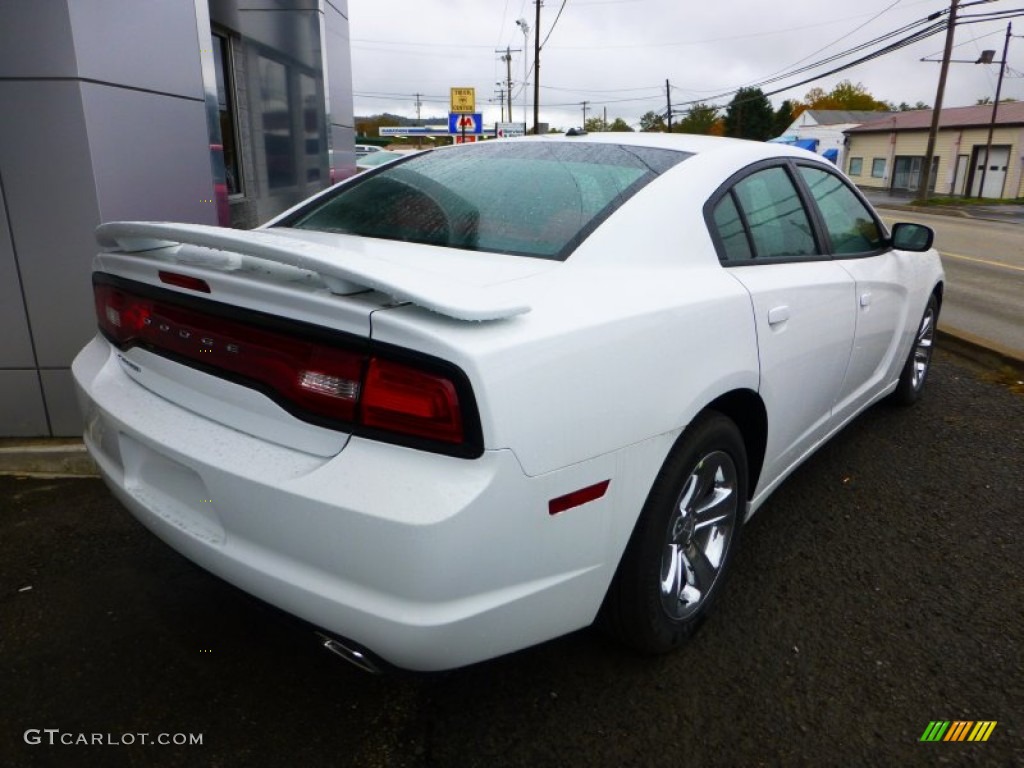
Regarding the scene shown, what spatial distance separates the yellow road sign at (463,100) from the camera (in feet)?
77.5

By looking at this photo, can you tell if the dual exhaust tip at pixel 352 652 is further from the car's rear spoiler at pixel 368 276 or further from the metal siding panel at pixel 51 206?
the metal siding panel at pixel 51 206

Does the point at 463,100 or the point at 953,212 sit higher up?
the point at 463,100

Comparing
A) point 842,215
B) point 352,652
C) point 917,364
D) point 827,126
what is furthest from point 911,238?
point 827,126

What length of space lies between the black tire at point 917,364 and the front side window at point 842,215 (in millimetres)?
931

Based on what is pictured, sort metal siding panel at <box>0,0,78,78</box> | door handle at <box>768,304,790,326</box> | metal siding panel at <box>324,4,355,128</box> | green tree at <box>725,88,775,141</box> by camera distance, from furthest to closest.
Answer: green tree at <box>725,88,775,141</box> < metal siding panel at <box>324,4,355,128</box> < metal siding panel at <box>0,0,78,78</box> < door handle at <box>768,304,790,326</box>

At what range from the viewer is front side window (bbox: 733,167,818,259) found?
2.68m

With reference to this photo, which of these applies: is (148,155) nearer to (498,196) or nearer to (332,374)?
(498,196)

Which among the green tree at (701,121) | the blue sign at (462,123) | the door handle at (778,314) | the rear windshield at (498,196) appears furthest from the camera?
the green tree at (701,121)

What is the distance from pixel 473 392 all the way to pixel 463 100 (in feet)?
78.3

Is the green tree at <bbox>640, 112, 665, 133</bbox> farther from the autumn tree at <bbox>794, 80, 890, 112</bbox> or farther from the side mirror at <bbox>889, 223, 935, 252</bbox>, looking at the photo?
the side mirror at <bbox>889, 223, 935, 252</bbox>

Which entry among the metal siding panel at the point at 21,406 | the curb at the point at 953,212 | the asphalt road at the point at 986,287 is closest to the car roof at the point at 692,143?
the metal siding panel at the point at 21,406

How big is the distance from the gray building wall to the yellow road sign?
20192 millimetres

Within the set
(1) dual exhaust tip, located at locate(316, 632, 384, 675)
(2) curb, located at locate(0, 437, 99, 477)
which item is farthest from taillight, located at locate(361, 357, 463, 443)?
(2) curb, located at locate(0, 437, 99, 477)

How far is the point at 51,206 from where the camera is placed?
358 cm
